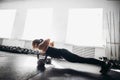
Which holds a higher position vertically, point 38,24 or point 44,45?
point 38,24

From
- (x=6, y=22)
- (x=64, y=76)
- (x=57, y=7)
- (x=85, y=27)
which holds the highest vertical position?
(x=57, y=7)

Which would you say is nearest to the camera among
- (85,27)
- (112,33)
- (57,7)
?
(112,33)

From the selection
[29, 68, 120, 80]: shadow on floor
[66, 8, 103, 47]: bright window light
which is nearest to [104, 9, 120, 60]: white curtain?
[66, 8, 103, 47]: bright window light

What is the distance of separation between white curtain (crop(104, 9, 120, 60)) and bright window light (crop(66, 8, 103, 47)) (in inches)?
7.2

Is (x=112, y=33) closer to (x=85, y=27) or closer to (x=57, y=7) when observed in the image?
(x=85, y=27)

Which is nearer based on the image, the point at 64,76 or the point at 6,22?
the point at 64,76

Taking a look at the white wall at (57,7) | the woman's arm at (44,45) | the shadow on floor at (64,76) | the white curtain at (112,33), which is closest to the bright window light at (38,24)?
the white wall at (57,7)

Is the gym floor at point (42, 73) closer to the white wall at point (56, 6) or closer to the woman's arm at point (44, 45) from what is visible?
the woman's arm at point (44, 45)

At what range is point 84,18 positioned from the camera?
445 cm

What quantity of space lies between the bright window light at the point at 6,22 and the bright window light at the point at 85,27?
2.45 meters

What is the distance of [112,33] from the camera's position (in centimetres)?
408

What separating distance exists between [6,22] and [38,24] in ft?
5.15

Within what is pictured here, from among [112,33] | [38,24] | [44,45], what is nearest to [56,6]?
[38,24]

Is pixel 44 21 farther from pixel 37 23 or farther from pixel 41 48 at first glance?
pixel 41 48
